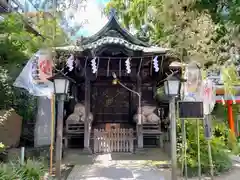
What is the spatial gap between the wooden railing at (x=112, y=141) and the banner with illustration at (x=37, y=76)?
2580mm

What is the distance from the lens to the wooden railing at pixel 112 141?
8508 mm

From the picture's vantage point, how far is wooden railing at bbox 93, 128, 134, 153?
8.51m

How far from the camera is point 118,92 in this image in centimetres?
1018

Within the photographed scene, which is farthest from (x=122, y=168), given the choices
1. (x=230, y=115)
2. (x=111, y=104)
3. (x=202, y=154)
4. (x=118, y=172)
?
(x=230, y=115)

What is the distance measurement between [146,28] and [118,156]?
815cm

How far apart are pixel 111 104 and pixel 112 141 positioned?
2.06 m

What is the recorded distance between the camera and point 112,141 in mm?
8555

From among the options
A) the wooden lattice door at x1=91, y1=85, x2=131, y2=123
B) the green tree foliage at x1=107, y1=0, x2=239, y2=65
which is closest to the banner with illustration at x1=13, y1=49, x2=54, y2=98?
the wooden lattice door at x1=91, y1=85, x2=131, y2=123

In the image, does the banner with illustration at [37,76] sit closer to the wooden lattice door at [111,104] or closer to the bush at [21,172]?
the bush at [21,172]

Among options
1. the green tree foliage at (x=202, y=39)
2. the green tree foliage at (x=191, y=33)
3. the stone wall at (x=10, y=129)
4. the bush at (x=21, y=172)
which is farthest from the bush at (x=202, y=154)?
the stone wall at (x=10, y=129)

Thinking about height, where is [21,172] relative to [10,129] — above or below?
below

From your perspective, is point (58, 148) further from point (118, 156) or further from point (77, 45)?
point (77, 45)

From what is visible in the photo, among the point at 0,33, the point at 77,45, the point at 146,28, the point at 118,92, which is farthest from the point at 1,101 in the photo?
the point at 146,28

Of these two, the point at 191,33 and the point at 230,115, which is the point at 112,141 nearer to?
the point at 191,33
